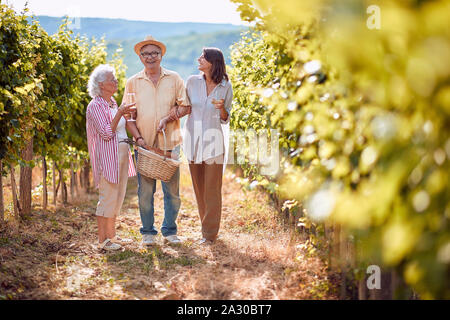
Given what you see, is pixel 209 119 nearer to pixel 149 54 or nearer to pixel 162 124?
pixel 162 124

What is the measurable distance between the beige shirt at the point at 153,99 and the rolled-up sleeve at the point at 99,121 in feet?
1.52

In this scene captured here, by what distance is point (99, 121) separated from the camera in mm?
4586

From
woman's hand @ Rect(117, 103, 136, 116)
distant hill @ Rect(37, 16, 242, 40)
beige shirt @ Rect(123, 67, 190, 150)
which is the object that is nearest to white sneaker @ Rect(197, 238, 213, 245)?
beige shirt @ Rect(123, 67, 190, 150)

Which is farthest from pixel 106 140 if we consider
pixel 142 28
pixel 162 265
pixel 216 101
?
pixel 142 28

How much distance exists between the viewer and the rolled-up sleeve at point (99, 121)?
15.0 feet

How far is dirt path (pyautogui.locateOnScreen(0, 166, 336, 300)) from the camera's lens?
137 inches

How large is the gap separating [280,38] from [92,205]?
222 inches

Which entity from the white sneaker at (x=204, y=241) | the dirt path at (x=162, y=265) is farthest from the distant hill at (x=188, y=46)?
the white sneaker at (x=204, y=241)

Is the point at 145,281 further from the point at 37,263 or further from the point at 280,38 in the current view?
the point at 280,38

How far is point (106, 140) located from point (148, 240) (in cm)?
118

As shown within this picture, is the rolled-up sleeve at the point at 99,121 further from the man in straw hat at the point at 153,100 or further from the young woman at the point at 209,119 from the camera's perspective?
the young woman at the point at 209,119

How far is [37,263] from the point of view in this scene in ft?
14.3
